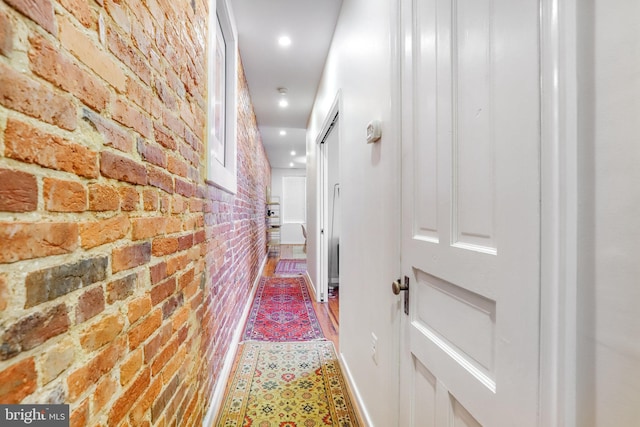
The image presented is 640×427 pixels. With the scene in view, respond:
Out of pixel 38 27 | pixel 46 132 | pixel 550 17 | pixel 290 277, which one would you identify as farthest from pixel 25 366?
pixel 290 277

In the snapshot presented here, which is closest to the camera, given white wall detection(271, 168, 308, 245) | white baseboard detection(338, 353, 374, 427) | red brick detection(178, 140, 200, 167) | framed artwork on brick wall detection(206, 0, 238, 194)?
red brick detection(178, 140, 200, 167)

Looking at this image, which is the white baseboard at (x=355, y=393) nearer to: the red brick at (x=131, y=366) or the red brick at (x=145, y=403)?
the red brick at (x=145, y=403)

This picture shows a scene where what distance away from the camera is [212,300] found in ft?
5.36

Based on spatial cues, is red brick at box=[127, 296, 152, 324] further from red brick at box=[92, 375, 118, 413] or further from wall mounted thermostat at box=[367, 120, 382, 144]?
wall mounted thermostat at box=[367, 120, 382, 144]

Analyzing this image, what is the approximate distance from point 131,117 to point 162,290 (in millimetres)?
543

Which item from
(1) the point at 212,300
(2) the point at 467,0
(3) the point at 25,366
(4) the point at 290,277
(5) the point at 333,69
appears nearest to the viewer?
(3) the point at 25,366

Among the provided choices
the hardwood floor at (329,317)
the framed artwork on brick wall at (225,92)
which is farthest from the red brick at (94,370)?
the hardwood floor at (329,317)

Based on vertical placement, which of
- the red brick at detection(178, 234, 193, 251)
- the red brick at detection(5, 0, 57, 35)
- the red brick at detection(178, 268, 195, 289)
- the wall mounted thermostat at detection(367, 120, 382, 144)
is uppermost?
the wall mounted thermostat at detection(367, 120, 382, 144)

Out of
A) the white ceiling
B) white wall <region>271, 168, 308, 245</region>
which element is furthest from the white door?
white wall <region>271, 168, 308, 245</region>

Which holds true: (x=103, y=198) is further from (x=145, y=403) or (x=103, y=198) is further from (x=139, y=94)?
(x=145, y=403)

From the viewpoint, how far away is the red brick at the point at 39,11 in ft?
1.45

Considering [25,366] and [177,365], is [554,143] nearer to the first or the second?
[25,366]

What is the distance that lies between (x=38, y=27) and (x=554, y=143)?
2.85ft

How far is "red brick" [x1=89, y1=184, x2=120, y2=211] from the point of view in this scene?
0.61m
